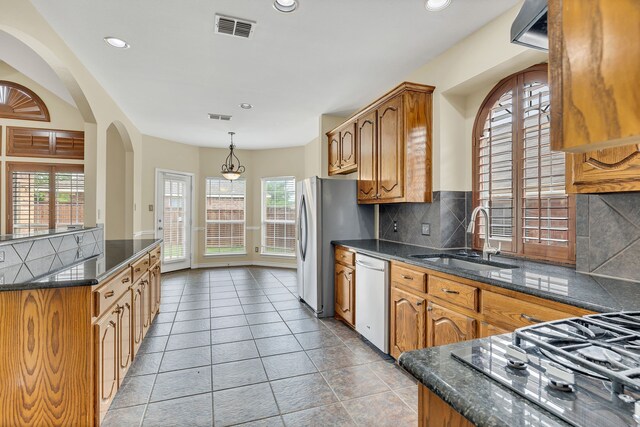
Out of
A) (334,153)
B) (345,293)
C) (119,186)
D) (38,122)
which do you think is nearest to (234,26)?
(334,153)

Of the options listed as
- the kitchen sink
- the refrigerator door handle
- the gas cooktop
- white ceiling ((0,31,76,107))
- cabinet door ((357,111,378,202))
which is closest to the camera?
the gas cooktop

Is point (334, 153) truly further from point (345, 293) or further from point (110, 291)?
point (110, 291)

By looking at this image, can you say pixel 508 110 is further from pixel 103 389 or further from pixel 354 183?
pixel 103 389

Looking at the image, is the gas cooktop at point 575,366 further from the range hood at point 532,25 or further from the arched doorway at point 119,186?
the arched doorway at point 119,186

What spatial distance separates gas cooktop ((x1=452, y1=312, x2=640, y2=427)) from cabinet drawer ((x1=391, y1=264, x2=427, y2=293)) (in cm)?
145

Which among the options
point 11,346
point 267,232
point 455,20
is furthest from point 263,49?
point 267,232

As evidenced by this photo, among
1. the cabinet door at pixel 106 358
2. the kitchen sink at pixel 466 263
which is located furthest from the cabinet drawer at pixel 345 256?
the cabinet door at pixel 106 358

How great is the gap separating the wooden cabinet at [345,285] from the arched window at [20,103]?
4.67 meters

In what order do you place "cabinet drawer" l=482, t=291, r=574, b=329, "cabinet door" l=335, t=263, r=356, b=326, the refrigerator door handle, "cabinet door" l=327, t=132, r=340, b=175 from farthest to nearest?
"cabinet door" l=327, t=132, r=340, b=175, the refrigerator door handle, "cabinet door" l=335, t=263, r=356, b=326, "cabinet drawer" l=482, t=291, r=574, b=329

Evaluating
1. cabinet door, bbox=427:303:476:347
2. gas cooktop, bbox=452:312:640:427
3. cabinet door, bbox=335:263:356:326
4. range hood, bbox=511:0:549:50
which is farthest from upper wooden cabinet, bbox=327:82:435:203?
gas cooktop, bbox=452:312:640:427

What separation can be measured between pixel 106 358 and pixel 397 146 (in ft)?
9.26

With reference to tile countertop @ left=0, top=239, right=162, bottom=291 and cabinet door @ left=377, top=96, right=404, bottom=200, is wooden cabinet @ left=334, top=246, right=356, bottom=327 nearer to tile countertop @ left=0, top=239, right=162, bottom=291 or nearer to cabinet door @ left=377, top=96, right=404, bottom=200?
cabinet door @ left=377, top=96, right=404, bottom=200

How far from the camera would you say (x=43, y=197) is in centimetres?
469

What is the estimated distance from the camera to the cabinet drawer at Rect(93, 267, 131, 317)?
1.77m
